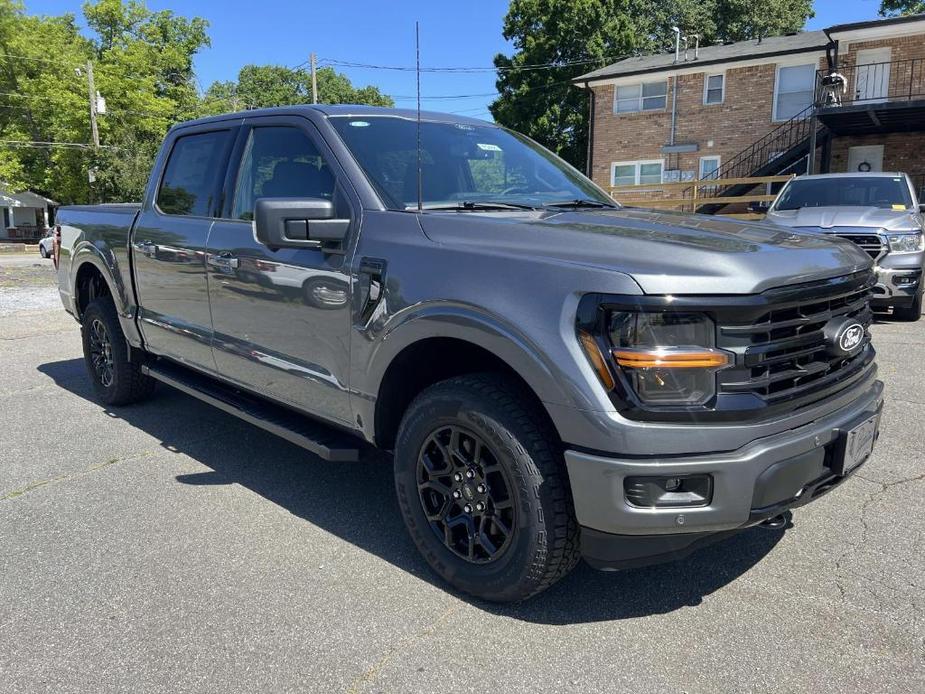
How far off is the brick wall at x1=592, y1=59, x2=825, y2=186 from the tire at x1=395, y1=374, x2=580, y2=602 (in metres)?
24.6

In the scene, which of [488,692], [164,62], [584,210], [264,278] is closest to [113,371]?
[264,278]

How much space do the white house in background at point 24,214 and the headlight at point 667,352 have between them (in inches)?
2058

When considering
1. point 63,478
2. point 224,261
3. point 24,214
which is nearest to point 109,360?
point 63,478

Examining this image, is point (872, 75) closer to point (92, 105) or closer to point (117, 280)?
point (117, 280)

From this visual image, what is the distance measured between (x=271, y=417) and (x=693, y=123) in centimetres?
2503

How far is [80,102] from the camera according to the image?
121ft

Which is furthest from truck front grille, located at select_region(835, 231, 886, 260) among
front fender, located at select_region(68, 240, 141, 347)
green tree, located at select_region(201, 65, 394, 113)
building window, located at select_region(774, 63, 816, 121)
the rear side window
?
green tree, located at select_region(201, 65, 394, 113)

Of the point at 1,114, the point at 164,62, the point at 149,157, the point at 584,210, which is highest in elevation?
the point at 164,62

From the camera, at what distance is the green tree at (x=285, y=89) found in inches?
2810

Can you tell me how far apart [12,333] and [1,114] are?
3883cm

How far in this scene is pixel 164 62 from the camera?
4256 centimetres

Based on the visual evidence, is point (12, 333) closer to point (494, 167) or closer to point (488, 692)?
point (494, 167)

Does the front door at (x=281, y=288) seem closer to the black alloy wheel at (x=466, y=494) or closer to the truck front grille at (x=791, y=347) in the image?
the black alloy wheel at (x=466, y=494)

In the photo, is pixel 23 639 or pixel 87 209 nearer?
pixel 23 639
